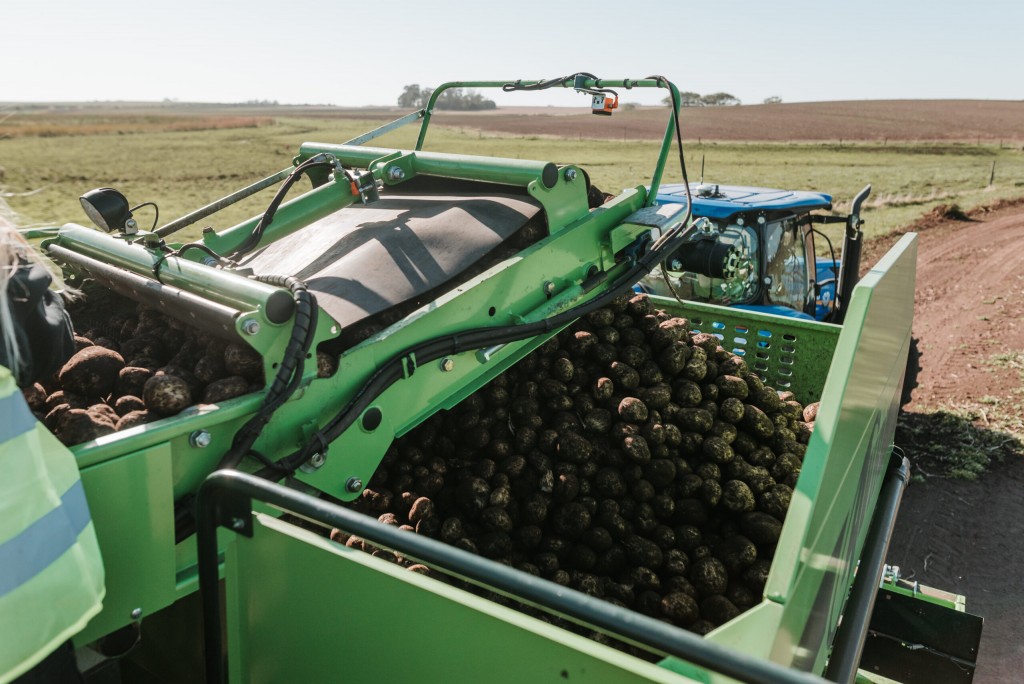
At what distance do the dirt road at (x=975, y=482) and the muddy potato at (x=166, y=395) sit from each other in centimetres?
378

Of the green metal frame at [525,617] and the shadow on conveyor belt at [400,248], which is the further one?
the shadow on conveyor belt at [400,248]

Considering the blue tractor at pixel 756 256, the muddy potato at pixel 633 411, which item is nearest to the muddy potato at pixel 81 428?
the muddy potato at pixel 633 411

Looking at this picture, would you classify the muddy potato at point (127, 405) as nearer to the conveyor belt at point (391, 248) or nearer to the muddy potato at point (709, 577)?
the conveyor belt at point (391, 248)

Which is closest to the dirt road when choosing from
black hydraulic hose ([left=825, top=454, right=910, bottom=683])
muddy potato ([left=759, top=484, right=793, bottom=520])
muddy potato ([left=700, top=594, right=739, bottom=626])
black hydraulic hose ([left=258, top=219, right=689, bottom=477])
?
black hydraulic hose ([left=825, top=454, right=910, bottom=683])

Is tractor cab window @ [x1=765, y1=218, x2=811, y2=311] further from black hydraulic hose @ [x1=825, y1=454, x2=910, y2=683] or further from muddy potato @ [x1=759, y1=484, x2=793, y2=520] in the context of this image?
muddy potato @ [x1=759, y1=484, x2=793, y2=520]

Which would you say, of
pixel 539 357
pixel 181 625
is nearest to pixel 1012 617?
pixel 539 357

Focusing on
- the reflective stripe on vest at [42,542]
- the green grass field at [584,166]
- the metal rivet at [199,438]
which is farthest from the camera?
the green grass field at [584,166]

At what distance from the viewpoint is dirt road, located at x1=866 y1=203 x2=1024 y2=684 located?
13.9ft

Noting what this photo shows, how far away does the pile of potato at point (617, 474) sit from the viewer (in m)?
2.72

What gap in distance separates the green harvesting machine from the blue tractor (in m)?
1.35

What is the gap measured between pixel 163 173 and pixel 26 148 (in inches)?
519

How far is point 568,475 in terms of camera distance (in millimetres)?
2967

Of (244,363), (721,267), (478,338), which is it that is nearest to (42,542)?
(244,363)

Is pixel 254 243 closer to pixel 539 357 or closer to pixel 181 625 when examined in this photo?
pixel 539 357
